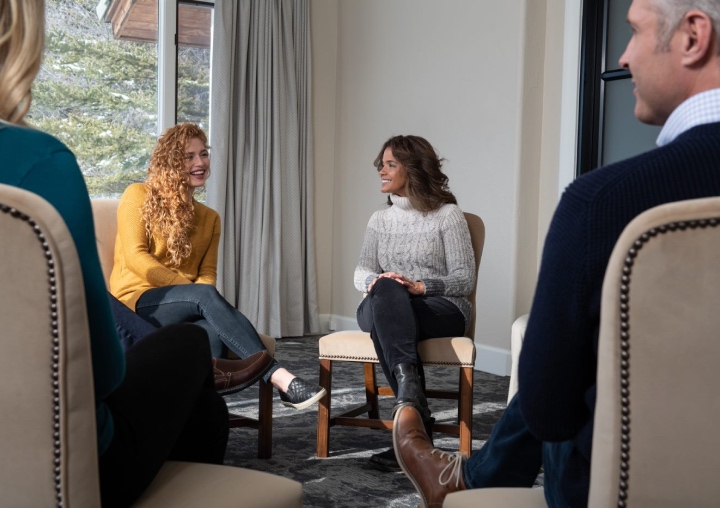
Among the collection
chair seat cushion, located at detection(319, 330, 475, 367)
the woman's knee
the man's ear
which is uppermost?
the man's ear

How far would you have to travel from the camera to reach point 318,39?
622cm

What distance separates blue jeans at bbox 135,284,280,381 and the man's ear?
6.92ft

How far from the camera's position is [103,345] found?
3.61 ft

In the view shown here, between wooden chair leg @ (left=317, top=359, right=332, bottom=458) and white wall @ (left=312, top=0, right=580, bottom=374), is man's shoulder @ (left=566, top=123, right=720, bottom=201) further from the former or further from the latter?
white wall @ (left=312, top=0, right=580, bottom=374)

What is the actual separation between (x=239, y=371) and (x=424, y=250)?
90cm

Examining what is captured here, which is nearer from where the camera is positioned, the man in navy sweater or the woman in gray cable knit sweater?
the man in navy sweater

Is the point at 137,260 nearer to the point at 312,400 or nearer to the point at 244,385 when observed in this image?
the point at 244,385

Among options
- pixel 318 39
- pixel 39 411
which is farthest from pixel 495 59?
pixel 39 411

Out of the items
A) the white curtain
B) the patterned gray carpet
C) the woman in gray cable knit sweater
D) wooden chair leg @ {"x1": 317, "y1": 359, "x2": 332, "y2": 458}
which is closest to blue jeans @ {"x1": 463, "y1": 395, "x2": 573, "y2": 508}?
the patterned gray carpet

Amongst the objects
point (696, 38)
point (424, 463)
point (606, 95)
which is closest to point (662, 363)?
point (696, 38)

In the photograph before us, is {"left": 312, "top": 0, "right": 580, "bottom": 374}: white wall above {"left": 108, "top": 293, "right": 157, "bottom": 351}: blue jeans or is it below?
above

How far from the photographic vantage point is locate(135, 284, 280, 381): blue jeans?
10.0ft

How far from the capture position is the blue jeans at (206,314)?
10.0ft

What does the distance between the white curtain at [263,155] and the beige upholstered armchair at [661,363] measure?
4.96m
